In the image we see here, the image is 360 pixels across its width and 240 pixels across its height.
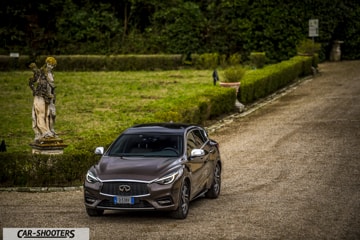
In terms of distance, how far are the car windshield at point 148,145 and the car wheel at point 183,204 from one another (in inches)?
29.4

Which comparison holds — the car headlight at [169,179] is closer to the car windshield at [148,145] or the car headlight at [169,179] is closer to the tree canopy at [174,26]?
the car windshield at [148,145]

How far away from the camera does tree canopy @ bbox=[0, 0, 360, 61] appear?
56906 mm

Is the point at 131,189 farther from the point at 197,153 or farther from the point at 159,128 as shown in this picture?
the point at 159,128

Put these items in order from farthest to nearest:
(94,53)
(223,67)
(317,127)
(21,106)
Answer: (94,53), (223,67), (21,106), (317,127)

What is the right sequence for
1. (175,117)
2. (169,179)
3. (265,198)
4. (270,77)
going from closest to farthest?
(169,179)
(265,198)
(175,117)
(270,77)

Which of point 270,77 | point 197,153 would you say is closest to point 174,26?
point 270,77

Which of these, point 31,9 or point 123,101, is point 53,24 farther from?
point 123,101

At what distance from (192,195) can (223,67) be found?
3638cm

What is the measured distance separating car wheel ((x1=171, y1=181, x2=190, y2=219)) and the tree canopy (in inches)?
1629

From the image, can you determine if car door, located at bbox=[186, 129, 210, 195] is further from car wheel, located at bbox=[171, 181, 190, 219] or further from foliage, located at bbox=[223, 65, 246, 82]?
foliage, located at bbox=[223, 65, 246, 82]

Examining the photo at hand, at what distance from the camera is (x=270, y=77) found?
39.3 m

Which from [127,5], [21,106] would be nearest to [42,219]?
[21,106]

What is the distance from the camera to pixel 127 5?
6266 centimetres

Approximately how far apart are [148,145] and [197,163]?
1.09 m
